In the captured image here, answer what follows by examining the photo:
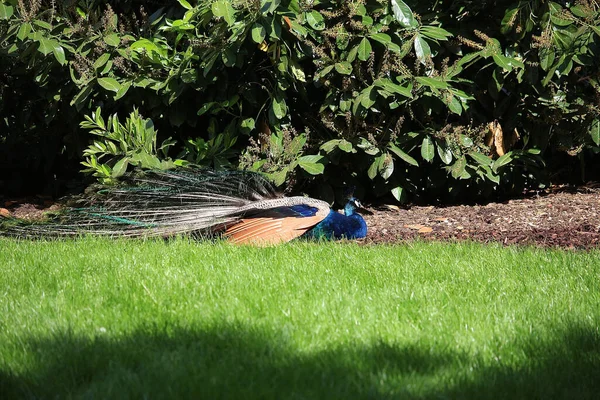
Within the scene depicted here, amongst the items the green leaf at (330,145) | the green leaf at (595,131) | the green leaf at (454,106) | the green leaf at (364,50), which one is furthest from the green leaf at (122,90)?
the green leaf at (595,131)

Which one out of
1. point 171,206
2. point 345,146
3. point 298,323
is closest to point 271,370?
point 298,323

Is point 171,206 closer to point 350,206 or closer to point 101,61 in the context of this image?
point 350,206

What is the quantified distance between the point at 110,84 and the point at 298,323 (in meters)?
3.69

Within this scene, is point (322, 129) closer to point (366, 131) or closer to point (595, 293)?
point (366, 131)

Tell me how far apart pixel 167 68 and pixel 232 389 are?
168 inches

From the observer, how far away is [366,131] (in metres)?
6.37

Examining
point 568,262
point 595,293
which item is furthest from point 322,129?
point 595,293

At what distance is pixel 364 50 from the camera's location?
5.92 m

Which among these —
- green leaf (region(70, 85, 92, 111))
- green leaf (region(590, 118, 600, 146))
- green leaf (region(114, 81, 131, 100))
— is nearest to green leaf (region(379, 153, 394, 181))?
green leaf (region(590, 118, 600, 146))

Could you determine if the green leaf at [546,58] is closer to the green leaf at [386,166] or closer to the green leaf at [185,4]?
the green leaf at [386,166]

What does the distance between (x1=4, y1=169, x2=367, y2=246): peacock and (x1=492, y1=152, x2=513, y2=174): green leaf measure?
1629mm

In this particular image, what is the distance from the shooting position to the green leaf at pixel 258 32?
18.0ft

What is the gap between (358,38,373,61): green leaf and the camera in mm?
5906

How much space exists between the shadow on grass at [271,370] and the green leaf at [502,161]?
3.54 m
